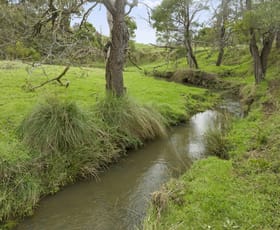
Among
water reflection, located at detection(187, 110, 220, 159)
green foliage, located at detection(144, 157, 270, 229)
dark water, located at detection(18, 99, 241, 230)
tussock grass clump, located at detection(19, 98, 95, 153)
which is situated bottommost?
dark water, located at detection(18, 99, 241, 230)

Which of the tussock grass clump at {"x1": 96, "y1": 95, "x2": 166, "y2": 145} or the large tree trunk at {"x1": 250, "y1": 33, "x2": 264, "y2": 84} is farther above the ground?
the large tree trunk at {"x1": 250, "y1": 33, "x2": 264, "y2": 84}

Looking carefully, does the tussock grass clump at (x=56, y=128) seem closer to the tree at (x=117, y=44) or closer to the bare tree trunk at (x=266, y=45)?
the tree at (x=117, y=44)

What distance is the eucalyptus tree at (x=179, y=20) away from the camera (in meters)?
25.3

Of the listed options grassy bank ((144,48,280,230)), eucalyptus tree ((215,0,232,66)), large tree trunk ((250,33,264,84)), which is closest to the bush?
grassy bank ((144,48,280,230))

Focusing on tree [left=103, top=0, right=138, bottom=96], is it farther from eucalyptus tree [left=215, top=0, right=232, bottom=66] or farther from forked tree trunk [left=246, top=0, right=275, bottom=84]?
eucalyptus tree [left=215, top=0, right=232, bottom=66]

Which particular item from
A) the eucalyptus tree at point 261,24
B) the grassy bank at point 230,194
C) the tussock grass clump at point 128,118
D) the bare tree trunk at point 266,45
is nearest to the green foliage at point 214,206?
the grassy bank at point 230,194

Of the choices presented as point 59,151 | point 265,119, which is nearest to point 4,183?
point 59,151

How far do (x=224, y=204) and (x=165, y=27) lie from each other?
24555 mm

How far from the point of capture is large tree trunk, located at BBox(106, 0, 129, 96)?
27.8 feet

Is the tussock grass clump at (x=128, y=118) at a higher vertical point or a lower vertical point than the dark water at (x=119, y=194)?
higher

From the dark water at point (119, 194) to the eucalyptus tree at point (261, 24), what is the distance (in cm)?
755

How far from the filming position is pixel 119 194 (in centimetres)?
571

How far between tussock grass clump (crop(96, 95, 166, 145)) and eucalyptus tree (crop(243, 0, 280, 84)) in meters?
7.89

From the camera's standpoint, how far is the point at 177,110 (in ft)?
39.0
